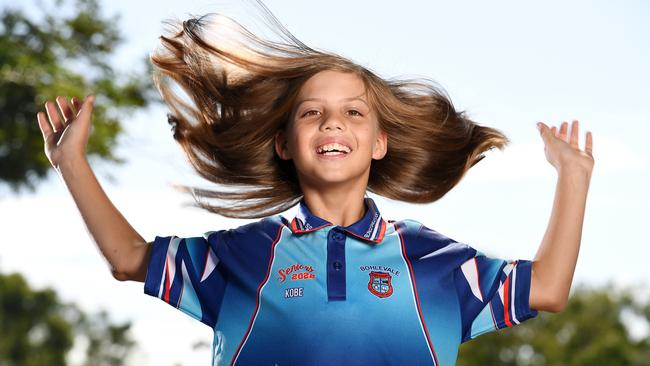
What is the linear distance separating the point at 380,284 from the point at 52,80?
12.8 m

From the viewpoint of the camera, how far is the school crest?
3016mm

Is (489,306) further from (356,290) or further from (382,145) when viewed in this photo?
(382,145)

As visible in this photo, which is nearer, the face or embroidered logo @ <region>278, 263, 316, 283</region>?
embroidered logo @ <region>278, 263, 316, 283</region>

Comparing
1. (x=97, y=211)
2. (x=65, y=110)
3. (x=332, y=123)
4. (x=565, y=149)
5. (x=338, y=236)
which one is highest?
(x=65, y=110)

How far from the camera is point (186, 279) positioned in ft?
10.4

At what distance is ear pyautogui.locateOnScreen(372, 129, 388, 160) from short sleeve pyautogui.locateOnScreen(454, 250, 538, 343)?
604 mm

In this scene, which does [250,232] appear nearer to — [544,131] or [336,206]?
[336,206]

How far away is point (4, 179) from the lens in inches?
641

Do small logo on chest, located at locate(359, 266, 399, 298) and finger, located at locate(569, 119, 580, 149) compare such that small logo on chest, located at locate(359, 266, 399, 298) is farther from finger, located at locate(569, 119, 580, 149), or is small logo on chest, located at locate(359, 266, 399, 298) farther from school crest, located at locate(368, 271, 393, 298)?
finger, located at locate(569, 119, 580, 149)

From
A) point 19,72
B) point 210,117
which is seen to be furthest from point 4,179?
point 210,117

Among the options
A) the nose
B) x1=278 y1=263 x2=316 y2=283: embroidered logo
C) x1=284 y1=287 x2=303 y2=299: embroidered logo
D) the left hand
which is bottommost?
x1=284 y1=287 x2=303 y2=299: embroidered logo

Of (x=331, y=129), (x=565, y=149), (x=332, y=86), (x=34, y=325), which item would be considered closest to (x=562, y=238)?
(x=565, y=149)

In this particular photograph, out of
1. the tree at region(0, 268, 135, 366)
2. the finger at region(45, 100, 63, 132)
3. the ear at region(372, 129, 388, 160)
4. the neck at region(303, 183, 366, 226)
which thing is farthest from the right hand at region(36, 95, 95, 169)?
the tree at region(0, 268, 135, 366)

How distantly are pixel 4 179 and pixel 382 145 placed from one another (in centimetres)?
1380
